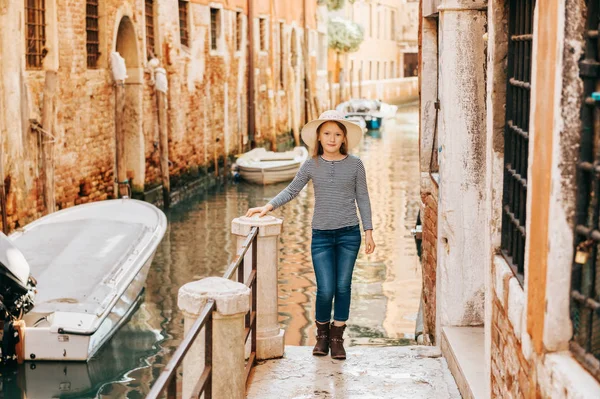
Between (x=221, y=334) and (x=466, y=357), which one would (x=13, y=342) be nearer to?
(x=466, y=357)

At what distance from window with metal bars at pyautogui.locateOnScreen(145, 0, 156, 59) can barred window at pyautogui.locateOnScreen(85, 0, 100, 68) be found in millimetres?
2174

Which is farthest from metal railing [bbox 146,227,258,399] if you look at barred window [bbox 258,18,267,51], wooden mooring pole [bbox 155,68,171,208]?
barred window [bbox 258,18,267,51]

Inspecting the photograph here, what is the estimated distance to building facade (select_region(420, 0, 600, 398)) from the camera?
2.52 m

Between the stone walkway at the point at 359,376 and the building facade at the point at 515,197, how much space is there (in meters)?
0.14

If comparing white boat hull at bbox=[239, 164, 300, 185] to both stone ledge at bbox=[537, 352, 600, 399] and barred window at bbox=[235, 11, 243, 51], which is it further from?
stone ledge at bbox=[537, 352, 600, 399]

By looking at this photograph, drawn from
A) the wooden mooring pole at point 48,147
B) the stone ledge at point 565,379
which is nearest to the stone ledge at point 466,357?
the stone ledge at point 565,379

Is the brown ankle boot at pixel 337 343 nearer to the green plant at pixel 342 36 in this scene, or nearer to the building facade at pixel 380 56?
the building facade at pixel 380 56

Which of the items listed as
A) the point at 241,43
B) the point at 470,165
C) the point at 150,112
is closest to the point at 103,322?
the point at 470,165

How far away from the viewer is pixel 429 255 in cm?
598

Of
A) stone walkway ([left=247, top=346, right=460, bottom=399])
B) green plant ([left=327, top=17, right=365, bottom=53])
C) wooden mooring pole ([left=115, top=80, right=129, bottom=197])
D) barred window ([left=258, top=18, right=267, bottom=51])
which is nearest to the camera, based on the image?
stone walkway ([left=247, top=346, right=460, bottom=399])

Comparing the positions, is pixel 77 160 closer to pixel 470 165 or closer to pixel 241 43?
pixel 470 165

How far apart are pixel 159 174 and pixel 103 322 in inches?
312

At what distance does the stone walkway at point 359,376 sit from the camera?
4.54 m

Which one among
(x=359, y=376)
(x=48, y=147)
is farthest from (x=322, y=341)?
(x=48, y=147)
